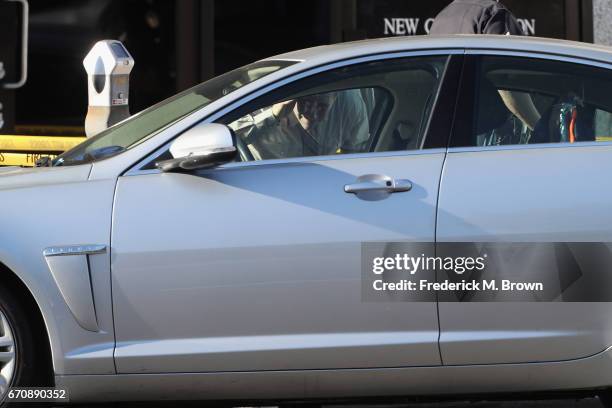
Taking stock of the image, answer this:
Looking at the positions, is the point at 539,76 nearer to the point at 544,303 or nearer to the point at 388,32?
the point at 544,303

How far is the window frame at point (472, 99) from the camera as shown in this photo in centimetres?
493

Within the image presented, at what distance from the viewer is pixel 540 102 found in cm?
508

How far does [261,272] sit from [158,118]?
938 mm

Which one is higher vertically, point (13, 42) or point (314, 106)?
point (13, 42)

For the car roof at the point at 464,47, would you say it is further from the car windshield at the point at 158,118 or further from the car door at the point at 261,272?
the car door at the point at 261,272


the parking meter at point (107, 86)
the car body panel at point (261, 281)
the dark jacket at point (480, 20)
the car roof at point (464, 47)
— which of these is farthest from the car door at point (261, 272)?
the parking meter at point (107, 86)

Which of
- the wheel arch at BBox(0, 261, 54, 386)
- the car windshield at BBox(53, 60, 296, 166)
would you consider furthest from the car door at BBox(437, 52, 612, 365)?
the wheel arch at BBox(0, 261, 54, 386)

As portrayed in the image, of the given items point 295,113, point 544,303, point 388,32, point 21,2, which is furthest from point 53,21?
point 544,303

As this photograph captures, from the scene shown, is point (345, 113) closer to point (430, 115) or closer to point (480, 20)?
point (430, 115)

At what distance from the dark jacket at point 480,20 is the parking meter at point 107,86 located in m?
1.89

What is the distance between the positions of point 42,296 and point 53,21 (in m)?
6.15

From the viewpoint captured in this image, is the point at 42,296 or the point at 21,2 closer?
the point at 42,296

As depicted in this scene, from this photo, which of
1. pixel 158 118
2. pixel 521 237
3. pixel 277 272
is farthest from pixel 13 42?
pixel 521 237

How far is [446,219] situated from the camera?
4.75m
